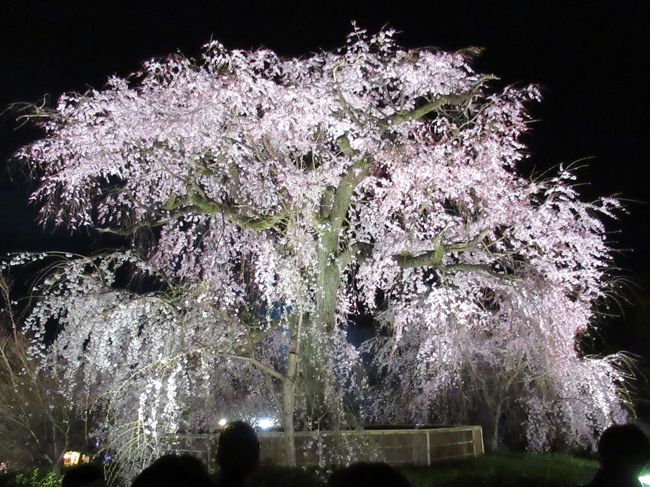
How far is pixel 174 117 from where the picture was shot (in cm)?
1095

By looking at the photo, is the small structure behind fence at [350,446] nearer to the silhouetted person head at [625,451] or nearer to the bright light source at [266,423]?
the bright light source at [266,423]

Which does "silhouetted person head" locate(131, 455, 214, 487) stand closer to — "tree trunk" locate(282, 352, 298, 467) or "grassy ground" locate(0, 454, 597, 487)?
"grassy ground" locate(0, 454, 597, 487)

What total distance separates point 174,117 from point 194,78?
2.99 feet

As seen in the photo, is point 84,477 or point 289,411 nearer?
point 84,477

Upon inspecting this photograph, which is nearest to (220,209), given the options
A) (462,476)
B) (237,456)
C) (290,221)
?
(290,221)

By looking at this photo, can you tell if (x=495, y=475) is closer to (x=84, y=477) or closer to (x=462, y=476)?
(x=462, y=476)

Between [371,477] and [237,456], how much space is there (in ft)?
3.03

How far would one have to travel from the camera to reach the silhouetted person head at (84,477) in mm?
3637

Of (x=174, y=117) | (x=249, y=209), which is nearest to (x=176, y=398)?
(x=249, y=209)

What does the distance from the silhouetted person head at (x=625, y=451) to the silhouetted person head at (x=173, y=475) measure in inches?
81.3

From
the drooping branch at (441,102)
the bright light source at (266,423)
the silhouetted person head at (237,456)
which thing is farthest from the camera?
the bright light source at (266,423)

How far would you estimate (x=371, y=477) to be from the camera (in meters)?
2.43

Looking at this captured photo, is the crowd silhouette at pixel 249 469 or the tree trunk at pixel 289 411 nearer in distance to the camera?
the crowd silhouette at pixel 249 469

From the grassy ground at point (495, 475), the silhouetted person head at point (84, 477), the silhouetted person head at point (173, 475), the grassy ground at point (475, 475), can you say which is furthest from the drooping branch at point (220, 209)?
the silhouetted person head at point (173, 475)
